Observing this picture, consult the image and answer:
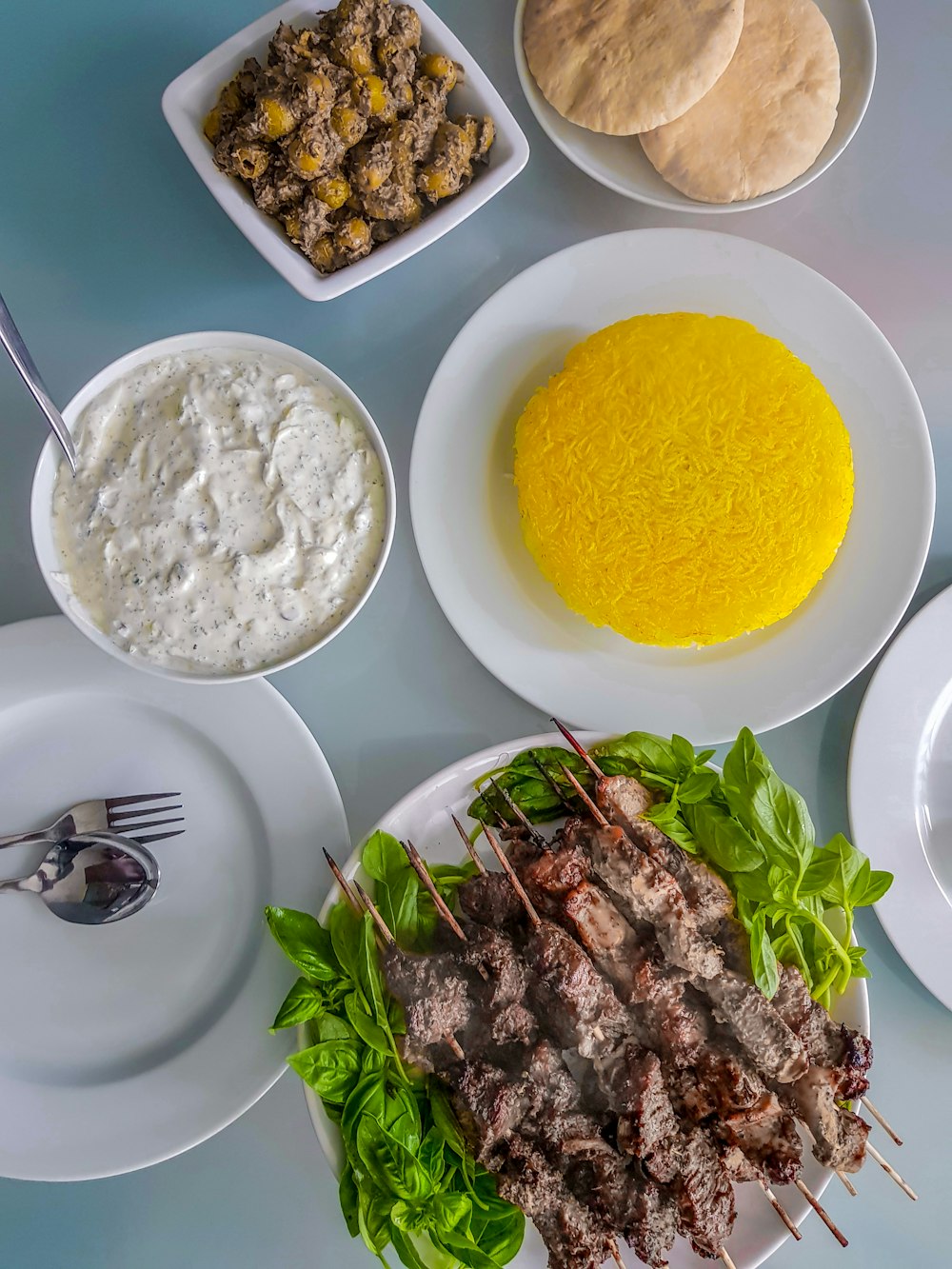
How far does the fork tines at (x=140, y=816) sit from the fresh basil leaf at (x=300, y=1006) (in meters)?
0.37

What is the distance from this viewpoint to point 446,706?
1.80 meters

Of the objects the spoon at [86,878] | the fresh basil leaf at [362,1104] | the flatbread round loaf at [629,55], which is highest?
the flatbread round loaf at [629,55]

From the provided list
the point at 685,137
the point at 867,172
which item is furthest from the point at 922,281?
the point at 685,137

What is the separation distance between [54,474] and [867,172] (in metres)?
1.65

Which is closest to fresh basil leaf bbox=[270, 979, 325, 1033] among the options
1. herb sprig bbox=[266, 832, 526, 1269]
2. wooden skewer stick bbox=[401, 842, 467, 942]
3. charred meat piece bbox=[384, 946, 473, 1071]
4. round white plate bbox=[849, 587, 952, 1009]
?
herb sprig bbox=[266, 832, 526, 1269]

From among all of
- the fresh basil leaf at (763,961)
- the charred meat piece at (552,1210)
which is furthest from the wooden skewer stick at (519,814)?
the charred meat piece at (552,1210)

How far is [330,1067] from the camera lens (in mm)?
1456

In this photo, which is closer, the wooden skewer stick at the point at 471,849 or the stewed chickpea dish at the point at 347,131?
the stewed chickpea dish at the point at 347,131

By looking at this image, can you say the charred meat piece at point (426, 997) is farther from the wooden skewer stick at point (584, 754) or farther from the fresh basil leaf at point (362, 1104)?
the wooden skewer stick at point (584, 754)

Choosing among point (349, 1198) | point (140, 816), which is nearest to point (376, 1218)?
point (349, 1198)

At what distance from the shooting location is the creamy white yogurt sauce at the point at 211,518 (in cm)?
145

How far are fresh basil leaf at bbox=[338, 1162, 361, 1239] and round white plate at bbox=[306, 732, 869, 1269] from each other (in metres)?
0.08

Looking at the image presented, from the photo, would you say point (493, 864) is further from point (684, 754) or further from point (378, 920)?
point (684, 754)

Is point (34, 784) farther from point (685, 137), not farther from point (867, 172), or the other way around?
point (867, 172)
